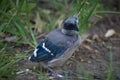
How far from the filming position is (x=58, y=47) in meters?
3.55

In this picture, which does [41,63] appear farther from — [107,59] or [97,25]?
[97,25]

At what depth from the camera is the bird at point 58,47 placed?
3.51 meters

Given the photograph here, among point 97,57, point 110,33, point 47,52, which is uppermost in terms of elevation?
point 47,52

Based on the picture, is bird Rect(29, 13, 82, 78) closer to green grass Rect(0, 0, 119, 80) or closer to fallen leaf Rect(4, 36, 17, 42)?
green grass Rect(0, 0, 119, 80)

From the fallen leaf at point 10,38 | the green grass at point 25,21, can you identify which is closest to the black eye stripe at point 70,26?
the green grass at point 25,21

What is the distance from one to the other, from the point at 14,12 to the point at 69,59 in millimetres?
794

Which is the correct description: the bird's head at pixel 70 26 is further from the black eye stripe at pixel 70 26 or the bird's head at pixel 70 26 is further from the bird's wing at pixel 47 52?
the bird's wing at pixel 47 52

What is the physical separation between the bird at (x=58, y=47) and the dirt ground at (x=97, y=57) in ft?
0.50

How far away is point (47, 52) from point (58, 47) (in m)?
0.11

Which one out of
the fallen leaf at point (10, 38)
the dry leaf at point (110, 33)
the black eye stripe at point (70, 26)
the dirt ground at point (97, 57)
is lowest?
the dirt ground at point (97, 57)


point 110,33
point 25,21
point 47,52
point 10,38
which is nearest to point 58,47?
point 47,52

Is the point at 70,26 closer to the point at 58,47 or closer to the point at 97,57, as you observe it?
the point at 58,47

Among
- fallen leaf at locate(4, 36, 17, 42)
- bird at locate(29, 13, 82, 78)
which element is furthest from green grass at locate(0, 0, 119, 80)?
bird at locate(29, 13, 82, 78)

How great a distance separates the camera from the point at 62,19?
4738 mm
